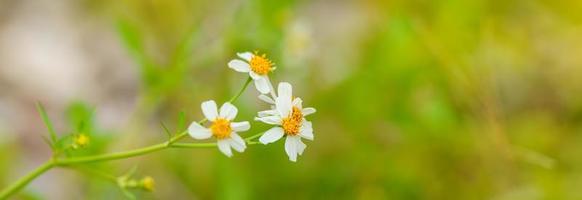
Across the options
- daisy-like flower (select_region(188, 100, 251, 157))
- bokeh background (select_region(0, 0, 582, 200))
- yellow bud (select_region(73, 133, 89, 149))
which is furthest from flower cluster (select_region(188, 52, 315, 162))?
bokeh background (select_region(0, 0, 582, 200))

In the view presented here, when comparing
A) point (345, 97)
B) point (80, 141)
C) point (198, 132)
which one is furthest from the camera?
point (345, 97)

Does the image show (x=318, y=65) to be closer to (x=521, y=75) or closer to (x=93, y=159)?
(x=521, y=75)

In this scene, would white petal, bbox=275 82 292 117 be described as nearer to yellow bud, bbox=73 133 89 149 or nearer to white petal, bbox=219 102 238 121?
white petal, bbox=219 102 238 121

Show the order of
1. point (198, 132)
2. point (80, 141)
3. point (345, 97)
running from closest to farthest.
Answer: point (198, 132) < point (80, 141) < point (345, 97)

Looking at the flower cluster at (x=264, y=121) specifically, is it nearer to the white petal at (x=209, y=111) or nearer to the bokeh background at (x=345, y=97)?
the white petal at (x=209, y=111)

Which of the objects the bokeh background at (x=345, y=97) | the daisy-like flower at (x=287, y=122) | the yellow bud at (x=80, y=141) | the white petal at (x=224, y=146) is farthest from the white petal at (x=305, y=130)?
the bokeh background at (x=345, y=97)

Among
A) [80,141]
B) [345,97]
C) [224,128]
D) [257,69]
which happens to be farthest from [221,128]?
[345,97]

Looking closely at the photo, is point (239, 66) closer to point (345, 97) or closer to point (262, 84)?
point (262, 84)
